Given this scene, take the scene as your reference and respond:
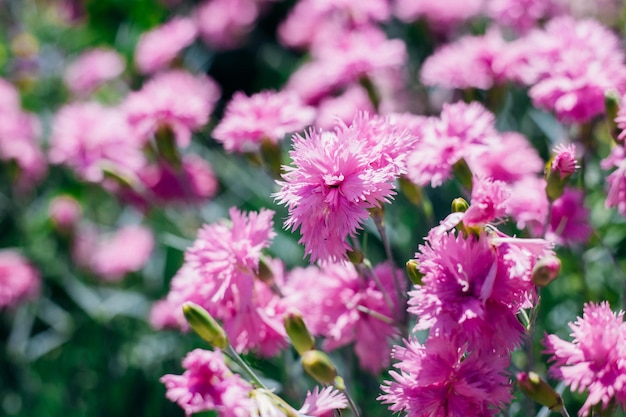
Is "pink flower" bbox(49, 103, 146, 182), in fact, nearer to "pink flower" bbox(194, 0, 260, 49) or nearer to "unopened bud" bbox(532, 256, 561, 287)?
"pink flower" bbox(194, 0, 260, 49)

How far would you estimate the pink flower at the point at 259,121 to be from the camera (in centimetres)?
79

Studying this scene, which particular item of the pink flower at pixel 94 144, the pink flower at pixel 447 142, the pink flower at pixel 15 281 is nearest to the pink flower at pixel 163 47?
the pink flower at pixel 94 144

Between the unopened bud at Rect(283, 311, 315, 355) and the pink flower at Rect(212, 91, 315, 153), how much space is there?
274 mm

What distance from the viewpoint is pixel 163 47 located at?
1.23m

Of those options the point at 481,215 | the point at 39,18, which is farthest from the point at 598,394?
the point at 39,18

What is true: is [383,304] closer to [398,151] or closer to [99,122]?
[398,151]

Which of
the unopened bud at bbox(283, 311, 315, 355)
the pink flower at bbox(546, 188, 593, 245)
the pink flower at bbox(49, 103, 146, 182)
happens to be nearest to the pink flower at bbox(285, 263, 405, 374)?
the unopened bud at bbox(283, 311, 315, 355)

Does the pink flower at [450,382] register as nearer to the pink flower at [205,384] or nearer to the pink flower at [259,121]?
the pink flower at [205,384]

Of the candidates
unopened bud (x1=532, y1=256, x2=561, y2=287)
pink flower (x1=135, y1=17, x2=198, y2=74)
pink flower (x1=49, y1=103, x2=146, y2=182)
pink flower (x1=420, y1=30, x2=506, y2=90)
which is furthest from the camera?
pink flower (x1=135, y1=17, x2=198, y2=74)

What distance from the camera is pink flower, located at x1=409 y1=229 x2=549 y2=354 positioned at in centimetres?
48

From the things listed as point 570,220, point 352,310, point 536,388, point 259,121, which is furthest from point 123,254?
point 536,388

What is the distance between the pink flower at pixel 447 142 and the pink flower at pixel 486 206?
0.12 m

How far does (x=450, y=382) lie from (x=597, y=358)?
110 millimetres

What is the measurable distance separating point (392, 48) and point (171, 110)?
1.10 feet
